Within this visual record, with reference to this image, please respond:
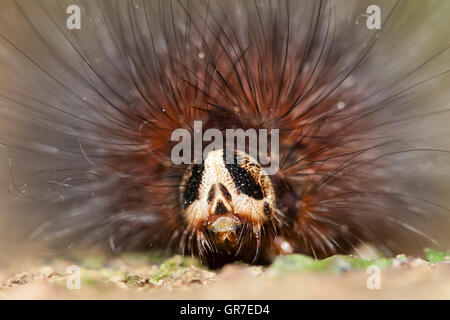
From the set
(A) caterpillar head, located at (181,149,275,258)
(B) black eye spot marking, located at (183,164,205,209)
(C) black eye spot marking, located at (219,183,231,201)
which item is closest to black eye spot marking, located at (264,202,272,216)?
(A) caterpillar head, located at (181,149,275,258)

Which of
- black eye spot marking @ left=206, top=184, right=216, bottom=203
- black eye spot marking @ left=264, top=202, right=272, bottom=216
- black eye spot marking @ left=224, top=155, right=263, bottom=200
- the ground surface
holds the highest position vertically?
black eye spot marking @ left=224, top=155, right=263, bottom=200

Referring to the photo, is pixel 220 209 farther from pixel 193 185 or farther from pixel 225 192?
pixel 193 185

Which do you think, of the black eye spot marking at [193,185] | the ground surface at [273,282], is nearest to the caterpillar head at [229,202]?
the black eye spot marking at [193,185]

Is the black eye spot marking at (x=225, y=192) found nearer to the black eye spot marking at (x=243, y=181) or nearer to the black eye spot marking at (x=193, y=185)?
the black eye spot marking at (x=243, y=181)

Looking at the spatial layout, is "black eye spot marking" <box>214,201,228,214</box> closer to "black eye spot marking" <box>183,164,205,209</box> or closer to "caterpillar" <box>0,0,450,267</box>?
"caterpillar" <box>0,0,450,267</box>

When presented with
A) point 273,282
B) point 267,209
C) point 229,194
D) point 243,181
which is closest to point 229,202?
point 229,194

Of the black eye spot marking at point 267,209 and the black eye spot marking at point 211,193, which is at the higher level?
the black eye spot marking at point 211,193

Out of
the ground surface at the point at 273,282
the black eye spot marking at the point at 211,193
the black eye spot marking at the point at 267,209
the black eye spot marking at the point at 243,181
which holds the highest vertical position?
the black eye spot marking at the point at 243,181

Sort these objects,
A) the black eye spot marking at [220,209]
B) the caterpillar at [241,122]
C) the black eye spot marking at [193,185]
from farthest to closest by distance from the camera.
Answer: the caterpillar at [241,122], the black eye spot marking at [193,185], the black eye spot marking at [220,209]
